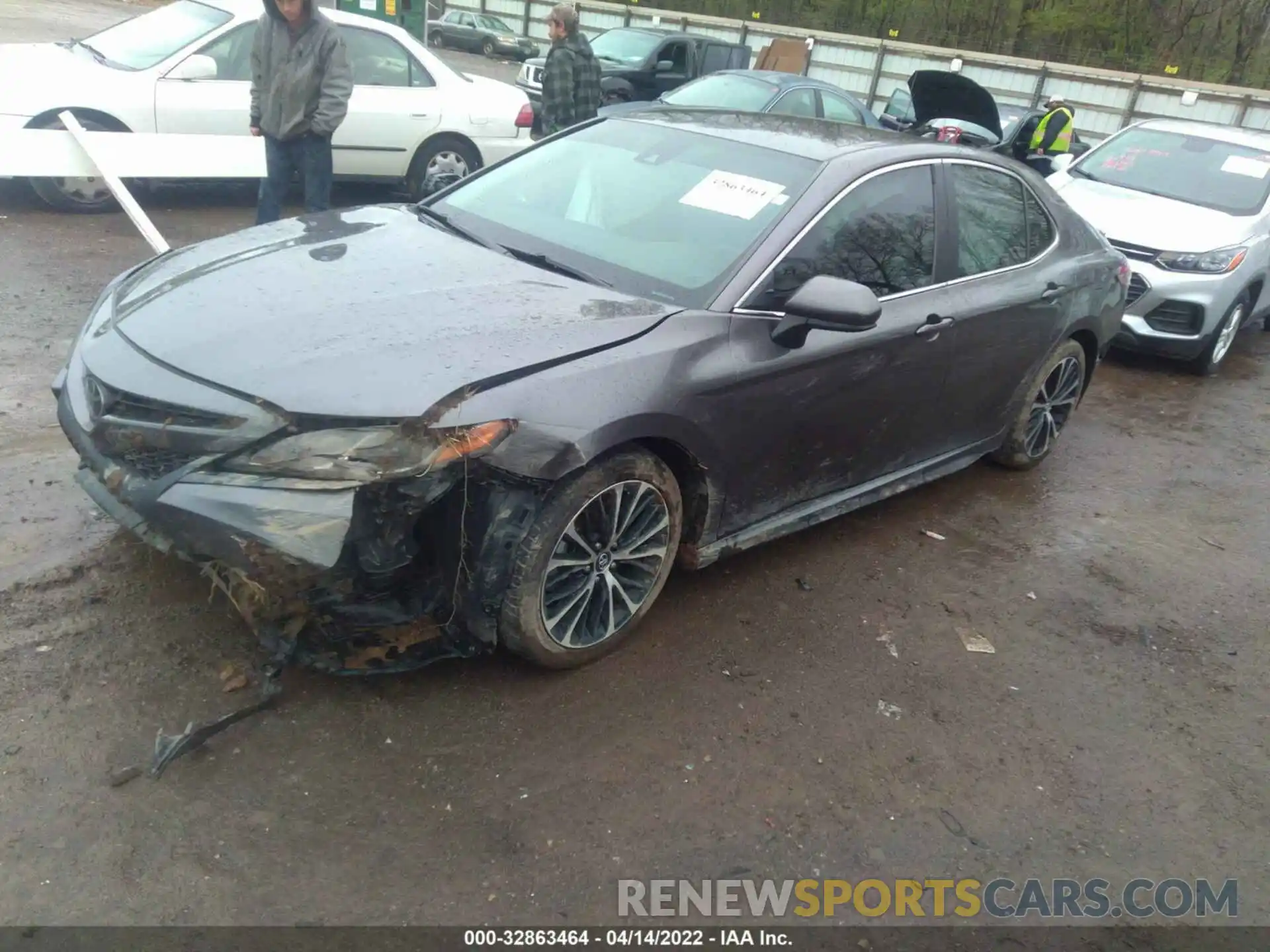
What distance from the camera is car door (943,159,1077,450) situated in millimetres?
4227

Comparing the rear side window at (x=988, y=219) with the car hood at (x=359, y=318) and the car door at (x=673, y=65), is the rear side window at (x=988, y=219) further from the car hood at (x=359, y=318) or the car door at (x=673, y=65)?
the car door at (x=673, y=65)

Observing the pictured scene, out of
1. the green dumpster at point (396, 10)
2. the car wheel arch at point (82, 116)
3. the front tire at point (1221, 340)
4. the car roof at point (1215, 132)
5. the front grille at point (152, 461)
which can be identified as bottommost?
the front tire at point (1221, 340)

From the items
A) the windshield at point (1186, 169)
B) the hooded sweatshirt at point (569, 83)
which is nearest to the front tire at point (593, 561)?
the hooded sweatshirt at point (569, 83)

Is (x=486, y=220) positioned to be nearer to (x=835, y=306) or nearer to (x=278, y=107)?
(x=835, y=306)

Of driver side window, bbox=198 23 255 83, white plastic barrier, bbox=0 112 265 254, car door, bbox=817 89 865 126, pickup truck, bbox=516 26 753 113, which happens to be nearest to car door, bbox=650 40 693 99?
pickup truck, bbox=516 26 753 113

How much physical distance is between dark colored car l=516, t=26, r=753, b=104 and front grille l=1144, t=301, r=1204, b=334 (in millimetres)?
10017

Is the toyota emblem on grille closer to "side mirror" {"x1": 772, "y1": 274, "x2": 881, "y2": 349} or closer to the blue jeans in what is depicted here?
"side mirror" {"x1": 772, "y1": 274, "x2": 881, "y2": 349}

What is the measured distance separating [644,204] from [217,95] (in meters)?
5.44

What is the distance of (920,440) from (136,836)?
128 inches

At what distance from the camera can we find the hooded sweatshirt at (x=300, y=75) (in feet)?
20.6

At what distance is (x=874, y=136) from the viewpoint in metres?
4.26

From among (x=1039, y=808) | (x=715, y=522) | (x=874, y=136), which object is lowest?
(x=1039, y=808)

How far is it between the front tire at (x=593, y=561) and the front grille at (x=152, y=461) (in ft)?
3.16

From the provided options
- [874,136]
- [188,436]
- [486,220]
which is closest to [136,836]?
[188,436]
